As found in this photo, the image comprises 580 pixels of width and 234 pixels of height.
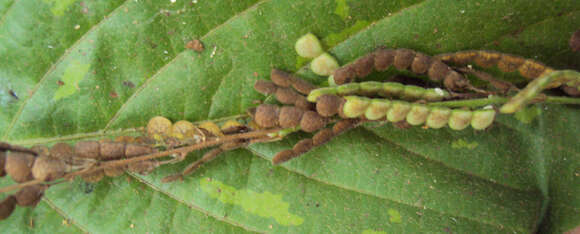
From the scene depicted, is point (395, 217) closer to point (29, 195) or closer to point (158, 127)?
point (158, 127)

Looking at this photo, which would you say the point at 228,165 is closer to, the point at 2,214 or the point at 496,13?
the point at 2,214

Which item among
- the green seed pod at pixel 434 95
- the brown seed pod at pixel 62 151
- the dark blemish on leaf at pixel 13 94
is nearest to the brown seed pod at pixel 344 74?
the green seed pod at pixel 434 95

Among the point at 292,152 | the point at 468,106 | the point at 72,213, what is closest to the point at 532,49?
the point at 468,106

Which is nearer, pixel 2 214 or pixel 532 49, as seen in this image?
pixel 2 214

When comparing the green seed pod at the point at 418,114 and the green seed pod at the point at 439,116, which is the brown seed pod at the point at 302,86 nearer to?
the green seed pod at the point at 418,114

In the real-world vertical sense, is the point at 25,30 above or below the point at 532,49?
below

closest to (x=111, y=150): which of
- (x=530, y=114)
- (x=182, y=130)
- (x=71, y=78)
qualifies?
(x=182, y=130)

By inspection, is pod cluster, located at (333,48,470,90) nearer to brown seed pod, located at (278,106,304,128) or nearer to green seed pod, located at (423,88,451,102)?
green seed pod, located at (423,88,451,102)
